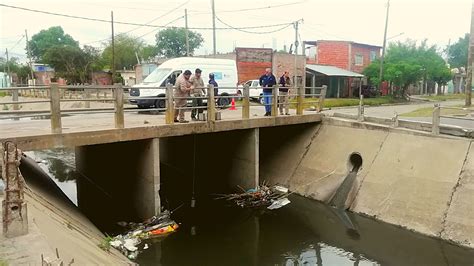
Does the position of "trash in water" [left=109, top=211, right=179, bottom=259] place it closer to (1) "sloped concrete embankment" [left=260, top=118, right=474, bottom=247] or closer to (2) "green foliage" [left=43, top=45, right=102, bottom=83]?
(1) "sloped concrete embankment" [left=260, top=118, right=474, bottom=247]

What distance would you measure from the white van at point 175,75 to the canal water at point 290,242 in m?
6.26

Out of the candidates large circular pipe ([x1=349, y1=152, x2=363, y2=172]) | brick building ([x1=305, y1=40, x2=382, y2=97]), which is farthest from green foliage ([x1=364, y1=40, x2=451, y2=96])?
large circular pipe ([x1=349, y1=152, x2=363, y2=172])

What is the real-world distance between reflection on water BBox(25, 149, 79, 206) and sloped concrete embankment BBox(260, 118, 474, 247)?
697 cm

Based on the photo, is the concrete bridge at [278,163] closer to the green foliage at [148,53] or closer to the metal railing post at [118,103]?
the metal railing post at [118,103]

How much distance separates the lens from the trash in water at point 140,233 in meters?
8.89

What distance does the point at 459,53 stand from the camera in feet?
211

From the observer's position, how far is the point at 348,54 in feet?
133

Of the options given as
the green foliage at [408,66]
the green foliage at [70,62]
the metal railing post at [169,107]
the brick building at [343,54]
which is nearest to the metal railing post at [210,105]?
the metal railing post at [169,107]

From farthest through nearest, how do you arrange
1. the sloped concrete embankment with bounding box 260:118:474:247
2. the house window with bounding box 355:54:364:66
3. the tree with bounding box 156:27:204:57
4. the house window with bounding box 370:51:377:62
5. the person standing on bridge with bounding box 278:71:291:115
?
the tree with bounding box 156:27:204:57 < the house window with bounding box 370:51:377:62 < the house window with bounding box 355:54:364:66 < the person standing on bridge with bounding box 278:71:291:115 < the sloped concrete embankment with bounding box 260:118:474:247

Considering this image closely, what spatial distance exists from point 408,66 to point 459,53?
127 ft

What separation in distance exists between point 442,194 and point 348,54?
32.6 m

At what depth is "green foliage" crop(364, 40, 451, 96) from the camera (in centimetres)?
3306

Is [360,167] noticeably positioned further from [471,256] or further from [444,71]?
[444,71]

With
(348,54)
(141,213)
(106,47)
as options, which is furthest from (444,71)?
(106,47)
